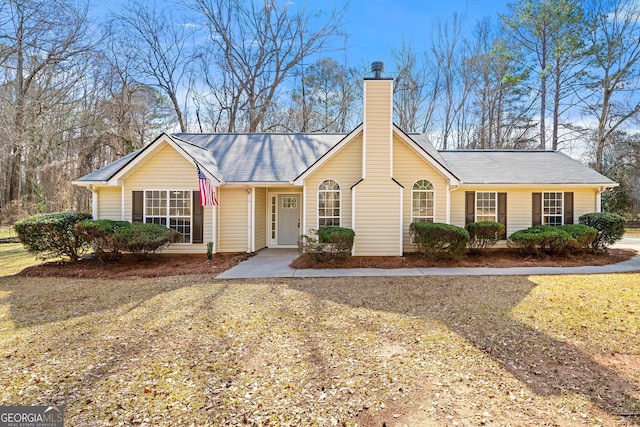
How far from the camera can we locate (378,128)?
416 inches

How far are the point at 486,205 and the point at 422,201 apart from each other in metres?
2.83

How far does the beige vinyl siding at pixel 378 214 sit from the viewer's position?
10516 mm

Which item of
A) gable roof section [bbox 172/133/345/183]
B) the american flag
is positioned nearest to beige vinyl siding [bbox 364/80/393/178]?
gable roof section [bbox 172/133/345/183]

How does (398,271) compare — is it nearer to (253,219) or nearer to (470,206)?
(470,206)

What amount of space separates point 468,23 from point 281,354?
29964 millimetres

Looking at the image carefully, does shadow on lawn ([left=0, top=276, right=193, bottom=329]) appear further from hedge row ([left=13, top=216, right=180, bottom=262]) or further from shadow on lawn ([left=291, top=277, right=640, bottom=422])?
shadow on lawn ([left=291, top=277, right=640, bottom=422])

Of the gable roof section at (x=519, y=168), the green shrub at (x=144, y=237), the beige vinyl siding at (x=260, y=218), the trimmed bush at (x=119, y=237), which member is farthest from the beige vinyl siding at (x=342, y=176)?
the trimmed bush at (x=119, y=237)

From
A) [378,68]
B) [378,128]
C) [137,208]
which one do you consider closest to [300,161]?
[378,128]

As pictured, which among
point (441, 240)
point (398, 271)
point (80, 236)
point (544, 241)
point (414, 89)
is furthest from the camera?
point (414, 89)

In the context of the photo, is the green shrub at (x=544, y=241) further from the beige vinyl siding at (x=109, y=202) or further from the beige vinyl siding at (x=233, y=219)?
the beige vinyl siding at (x=109, y=202)

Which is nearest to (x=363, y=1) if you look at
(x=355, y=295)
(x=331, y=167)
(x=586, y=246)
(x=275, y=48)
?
(x=275, y=48)

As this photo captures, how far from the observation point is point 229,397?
314 cm

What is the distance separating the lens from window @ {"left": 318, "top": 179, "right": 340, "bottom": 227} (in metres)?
11.0

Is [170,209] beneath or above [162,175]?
beneath
